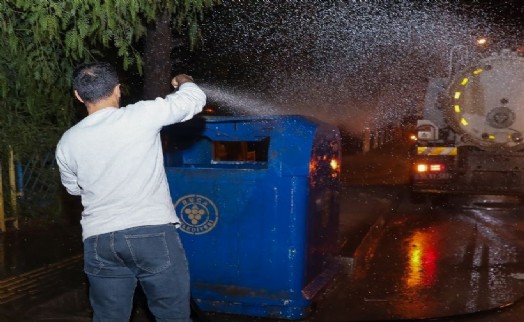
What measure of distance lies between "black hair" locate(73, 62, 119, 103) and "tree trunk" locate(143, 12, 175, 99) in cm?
318

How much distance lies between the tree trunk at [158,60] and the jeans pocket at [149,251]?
3.44 meters

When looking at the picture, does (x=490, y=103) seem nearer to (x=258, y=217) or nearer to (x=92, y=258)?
(x=258, y=217)

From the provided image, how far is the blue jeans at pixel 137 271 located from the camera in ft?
8.85

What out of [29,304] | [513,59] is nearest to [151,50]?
[29,304]

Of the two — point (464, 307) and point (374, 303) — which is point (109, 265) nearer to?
point (374, 303)

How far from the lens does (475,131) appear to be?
948cm

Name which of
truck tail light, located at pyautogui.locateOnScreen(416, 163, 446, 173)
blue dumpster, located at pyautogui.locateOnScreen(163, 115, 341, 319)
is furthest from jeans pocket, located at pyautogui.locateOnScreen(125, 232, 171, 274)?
truck tail light, located at pyautogui.locateOnScreen(416, 163, 446, 173)

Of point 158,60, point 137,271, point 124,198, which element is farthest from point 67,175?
point 158,60

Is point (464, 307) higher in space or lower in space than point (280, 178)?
lower

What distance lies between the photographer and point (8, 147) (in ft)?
24.1

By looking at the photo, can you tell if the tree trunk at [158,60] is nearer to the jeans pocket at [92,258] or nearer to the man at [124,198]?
the man at [124,198]

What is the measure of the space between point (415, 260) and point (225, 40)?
16.2 ft

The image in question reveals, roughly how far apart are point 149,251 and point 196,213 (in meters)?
2.03

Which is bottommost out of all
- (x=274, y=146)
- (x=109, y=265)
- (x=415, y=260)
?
(x=415, y=260)
